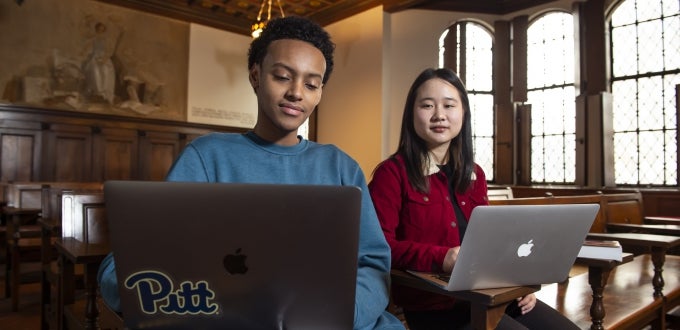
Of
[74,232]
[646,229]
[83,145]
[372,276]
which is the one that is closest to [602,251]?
[372,276]

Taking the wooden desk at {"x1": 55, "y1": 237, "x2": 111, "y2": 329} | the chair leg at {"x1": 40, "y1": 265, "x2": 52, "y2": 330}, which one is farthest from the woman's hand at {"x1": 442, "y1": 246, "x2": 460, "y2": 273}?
the chair leg at {"x1": 40, "y1": 265, "x2": 52, "y2": 330}

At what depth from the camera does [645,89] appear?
25.5ft

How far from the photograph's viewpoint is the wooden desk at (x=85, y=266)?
202 cm

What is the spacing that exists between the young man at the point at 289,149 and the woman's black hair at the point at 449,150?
0.46 m

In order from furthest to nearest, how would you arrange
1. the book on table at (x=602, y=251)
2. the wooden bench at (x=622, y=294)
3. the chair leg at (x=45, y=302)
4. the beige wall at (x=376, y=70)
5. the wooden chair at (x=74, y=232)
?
the beige wall at (x=376, y=70)
the chair leg at (x=45, y=302)
the wooden chair at (x=74, y=232)
the wooden bench at (x=622, y=294)
the book on table at (x=602, y=251)

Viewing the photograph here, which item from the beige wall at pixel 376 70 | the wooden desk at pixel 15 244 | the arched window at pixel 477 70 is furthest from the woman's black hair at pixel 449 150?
the arched window at pixel 477 70

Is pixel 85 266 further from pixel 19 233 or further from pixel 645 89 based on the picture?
pixel 645 89

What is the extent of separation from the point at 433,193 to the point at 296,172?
25.8 inches

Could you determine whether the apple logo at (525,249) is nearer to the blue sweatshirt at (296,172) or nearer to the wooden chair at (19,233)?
the blue sweatshirt at (296,172)

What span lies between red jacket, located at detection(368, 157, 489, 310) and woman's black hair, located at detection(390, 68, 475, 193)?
0.04 meters

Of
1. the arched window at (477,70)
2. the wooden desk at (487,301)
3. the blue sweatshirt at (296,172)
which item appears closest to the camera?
the blue sweatshirt at (296,172)

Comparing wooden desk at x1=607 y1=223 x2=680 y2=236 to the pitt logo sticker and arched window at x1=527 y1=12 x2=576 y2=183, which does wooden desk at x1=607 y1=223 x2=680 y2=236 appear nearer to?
the pitt logo sticker

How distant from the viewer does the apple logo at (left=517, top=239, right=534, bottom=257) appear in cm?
131

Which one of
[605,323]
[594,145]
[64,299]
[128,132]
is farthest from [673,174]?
[128,132]
